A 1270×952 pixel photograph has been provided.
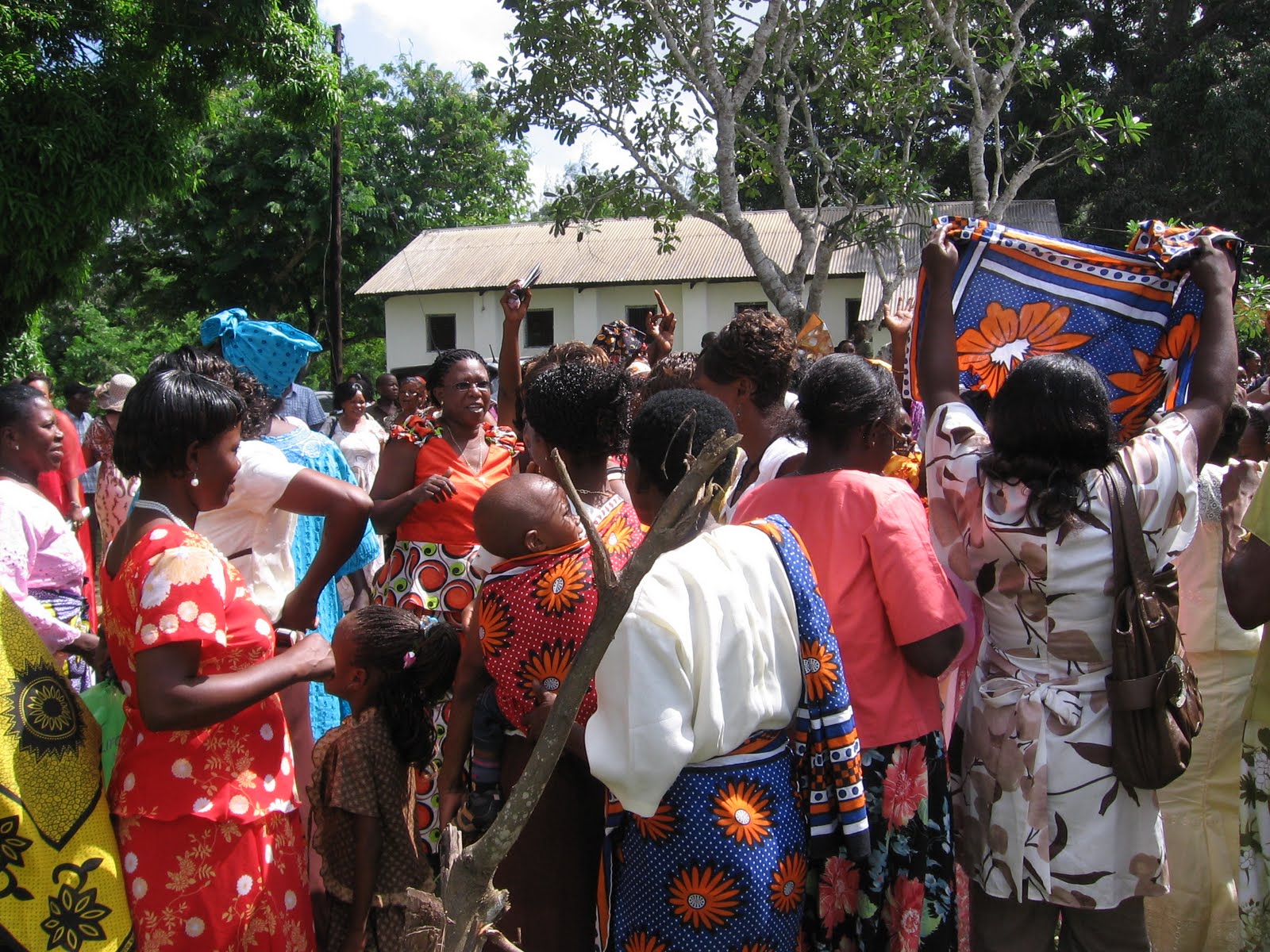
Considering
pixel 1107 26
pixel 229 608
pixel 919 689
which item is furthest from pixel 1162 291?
pixel 1107 26

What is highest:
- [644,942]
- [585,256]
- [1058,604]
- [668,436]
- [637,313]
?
[585,256]

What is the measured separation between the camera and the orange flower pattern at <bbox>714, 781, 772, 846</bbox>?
1973mm

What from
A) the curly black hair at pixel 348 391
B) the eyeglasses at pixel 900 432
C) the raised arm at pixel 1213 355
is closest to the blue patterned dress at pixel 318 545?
the eyeglasses at pixel 900 432

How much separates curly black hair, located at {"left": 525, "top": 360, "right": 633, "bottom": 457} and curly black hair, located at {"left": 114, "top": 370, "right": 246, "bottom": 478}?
0.76 metres

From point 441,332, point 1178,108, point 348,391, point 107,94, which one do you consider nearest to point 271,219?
point 441,332

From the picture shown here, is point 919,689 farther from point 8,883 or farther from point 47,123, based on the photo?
point 47,123

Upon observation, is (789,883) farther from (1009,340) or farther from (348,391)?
(348,391)

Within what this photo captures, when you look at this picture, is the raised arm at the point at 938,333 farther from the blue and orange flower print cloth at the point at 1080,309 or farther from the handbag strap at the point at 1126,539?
the handbag strap at the point at 1126,539

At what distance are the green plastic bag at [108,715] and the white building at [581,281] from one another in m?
21.0

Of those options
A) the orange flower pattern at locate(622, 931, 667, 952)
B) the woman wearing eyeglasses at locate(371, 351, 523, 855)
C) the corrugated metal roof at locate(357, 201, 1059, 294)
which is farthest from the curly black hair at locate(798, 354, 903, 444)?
the corrugated metal roof at locate(357, 201, 1059, 294)

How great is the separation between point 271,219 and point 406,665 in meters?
22.7

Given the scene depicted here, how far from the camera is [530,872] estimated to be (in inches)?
92.7

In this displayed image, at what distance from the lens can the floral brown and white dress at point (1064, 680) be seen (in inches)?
87.7

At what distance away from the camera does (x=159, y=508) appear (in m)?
2.18
